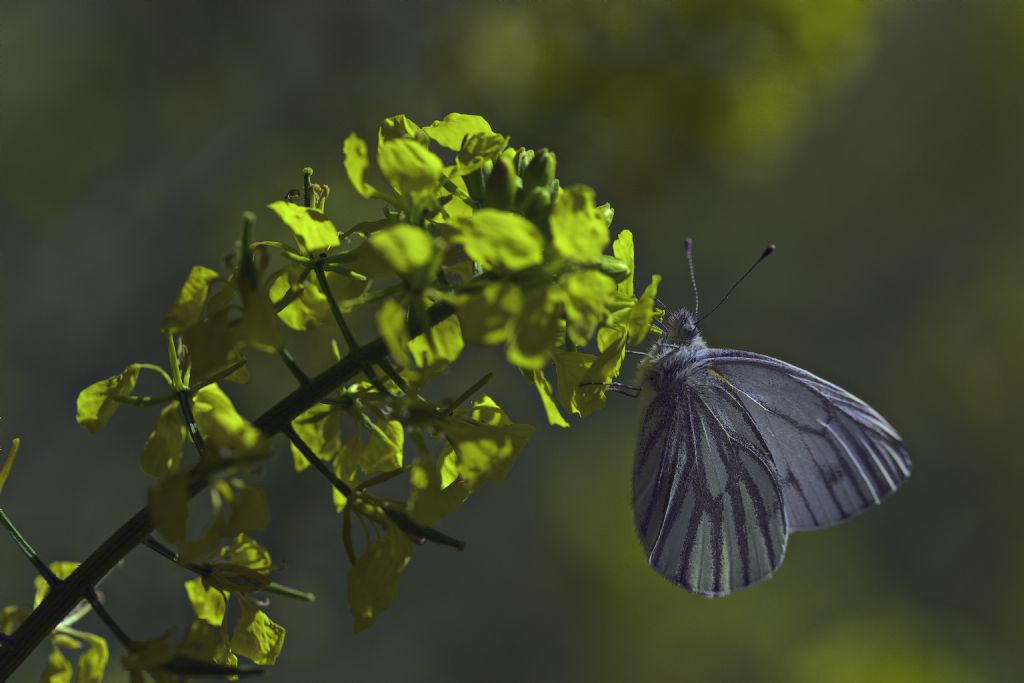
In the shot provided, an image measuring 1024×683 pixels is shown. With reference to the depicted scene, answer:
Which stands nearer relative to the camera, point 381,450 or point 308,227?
point 308,227

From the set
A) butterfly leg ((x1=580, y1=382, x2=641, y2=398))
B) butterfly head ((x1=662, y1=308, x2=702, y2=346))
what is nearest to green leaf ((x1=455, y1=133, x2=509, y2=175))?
butterfly leg ((x1=580, y1=382, x2=641, y2=398))

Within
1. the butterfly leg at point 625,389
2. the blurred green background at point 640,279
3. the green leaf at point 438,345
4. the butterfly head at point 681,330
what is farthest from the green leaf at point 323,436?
the blurred green background at point 640,279

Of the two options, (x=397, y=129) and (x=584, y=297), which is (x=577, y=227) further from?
(x=397, y=129)

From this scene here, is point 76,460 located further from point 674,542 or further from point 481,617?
point 674,542

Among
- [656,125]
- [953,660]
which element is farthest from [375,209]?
[953,660]

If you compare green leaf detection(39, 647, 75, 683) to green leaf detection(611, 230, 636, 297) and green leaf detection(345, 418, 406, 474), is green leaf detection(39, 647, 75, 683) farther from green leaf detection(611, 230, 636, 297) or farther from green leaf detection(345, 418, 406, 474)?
green leaf detection(611, 230, 636, 297)

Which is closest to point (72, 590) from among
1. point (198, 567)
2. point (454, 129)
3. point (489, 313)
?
point (198, 567)
